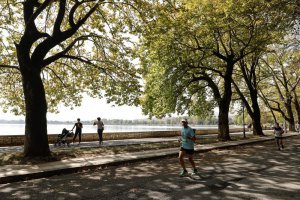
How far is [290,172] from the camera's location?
11.1m

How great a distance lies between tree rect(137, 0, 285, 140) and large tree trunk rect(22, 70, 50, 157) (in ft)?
23.3

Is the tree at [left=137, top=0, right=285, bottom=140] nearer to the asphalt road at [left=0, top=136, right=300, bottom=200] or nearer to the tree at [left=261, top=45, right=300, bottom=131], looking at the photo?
the asphalt road at [left=0, top=136, right=300, bottom=200]

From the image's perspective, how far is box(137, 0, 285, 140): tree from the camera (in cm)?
1931

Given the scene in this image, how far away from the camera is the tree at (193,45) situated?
1931cm

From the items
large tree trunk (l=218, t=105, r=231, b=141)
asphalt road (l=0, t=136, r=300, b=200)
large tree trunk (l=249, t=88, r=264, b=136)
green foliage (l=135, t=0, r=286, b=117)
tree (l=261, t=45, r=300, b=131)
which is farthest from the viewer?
tree (l=261, t=45, r=300, b=131)

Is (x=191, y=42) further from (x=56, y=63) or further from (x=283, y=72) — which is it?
(x=283, y=72)

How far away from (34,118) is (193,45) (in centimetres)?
1660

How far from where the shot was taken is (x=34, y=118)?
14.6 metres

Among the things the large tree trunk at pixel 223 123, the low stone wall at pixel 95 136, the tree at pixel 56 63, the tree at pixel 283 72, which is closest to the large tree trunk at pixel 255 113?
the tree at pixel 283 72

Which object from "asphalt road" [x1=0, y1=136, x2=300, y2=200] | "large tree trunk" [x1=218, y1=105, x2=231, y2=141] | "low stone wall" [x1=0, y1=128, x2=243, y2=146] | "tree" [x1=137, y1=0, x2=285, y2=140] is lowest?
"asphalt road" [x1=0, y1=136, x2=300, y2=200]

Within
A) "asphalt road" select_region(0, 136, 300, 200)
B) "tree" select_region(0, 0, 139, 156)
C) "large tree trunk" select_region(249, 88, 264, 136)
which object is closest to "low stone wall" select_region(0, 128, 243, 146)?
"tree" select_region(0, 0, 139, 156)

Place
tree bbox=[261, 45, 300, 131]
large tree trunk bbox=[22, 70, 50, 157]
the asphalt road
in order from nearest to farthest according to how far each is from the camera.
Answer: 1. the asphalt road
2. large tree trunk bbox=[22, 70, 50, 157]
3. tree bbox=[261, 45, 300, 131]

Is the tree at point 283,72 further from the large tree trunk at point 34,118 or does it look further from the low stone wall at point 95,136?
the large tree trunk at point 34,118

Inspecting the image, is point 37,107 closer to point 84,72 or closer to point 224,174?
point 84,72
